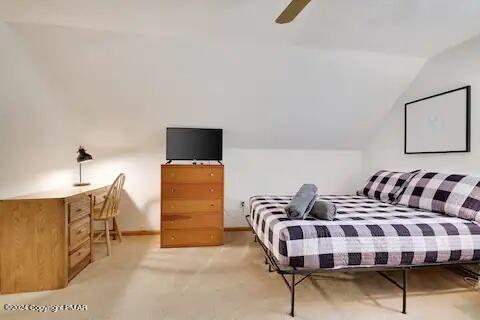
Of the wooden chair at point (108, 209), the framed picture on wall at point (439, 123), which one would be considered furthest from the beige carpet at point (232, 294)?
the framed picture on wall at point (439, 123)

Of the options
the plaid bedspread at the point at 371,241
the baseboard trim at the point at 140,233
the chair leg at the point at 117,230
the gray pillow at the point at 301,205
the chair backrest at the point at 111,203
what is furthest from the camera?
the baseboard trim at the point at 140,233

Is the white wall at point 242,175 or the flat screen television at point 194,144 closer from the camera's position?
the flat screen television at point 194,144

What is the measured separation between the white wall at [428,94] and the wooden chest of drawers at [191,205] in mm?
2387

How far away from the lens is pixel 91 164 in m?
3.75

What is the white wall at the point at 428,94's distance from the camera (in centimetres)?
255

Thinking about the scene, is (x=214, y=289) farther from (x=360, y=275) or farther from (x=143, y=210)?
(x=143, y=210)

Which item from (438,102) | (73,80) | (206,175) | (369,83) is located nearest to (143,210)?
(206,175)

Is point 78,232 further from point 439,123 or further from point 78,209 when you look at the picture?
point 439,123

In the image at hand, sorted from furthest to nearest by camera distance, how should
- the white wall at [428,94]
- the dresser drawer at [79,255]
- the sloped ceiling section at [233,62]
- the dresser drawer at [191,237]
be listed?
the dresser drawer at [191,237] → the white wall at [428,94] → the dresser drawer at [79,255] → the sloped ceiling section at [233,62]

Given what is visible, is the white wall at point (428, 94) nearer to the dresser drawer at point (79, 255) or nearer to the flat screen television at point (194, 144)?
the flat screen television at point (194, 144)

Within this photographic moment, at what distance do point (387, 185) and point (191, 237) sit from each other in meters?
2.45

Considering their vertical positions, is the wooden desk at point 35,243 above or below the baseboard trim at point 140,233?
above

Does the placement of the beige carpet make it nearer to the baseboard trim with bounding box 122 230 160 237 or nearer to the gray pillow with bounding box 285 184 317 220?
the gray pillow with bounding box 285 184 317 220

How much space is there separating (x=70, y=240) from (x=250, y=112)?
8.03 feet
